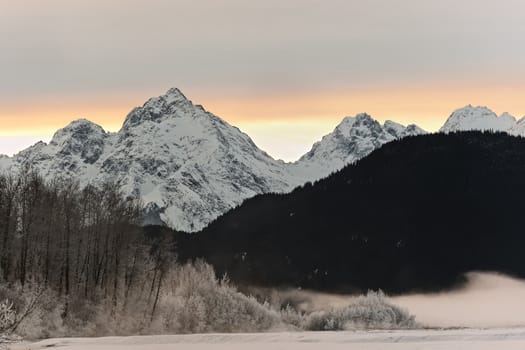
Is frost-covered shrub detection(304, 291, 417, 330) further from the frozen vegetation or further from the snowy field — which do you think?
the snowy field

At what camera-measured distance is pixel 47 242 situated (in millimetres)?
87812

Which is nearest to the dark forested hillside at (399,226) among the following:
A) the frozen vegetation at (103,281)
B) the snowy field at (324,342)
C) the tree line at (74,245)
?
the frozen vegetation at (103,281)

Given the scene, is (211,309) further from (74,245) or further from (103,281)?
(74,245)

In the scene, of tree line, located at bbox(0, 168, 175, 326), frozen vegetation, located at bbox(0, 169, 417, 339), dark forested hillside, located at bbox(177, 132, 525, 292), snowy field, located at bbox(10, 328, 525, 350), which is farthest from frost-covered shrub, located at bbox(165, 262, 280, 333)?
dark forested hillside, located at bbox(177, 132, 525, 292)

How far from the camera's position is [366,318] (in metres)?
106

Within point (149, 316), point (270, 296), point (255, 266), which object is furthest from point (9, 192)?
point (255, 266)

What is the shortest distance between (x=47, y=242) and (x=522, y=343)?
59142mm

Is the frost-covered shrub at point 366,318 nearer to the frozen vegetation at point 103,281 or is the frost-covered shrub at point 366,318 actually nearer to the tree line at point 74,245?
the frozen vegetation at point 103,281

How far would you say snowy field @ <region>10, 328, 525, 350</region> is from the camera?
42.3 metres

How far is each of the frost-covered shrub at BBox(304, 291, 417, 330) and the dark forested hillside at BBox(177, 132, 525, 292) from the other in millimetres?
37255

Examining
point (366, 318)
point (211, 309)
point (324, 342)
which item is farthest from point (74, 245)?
point (324, 342)

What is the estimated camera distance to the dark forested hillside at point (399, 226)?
153750mm

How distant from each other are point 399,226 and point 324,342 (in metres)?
125

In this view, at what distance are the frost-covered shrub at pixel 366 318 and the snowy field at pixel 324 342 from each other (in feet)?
167
